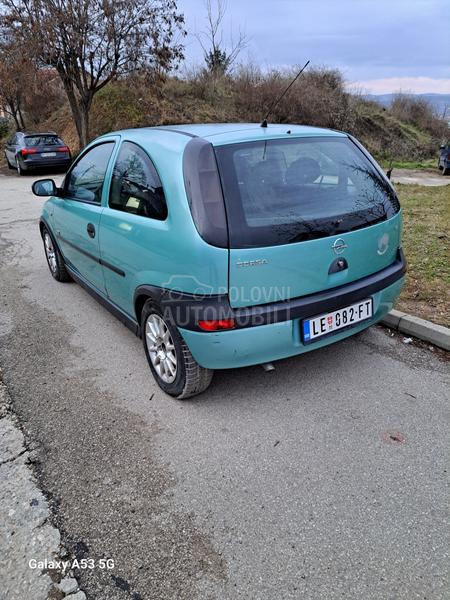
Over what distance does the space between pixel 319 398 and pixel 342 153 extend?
169 cm

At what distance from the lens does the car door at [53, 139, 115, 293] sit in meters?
3.48

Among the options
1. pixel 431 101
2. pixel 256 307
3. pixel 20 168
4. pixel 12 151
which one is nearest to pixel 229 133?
pixel 256 307

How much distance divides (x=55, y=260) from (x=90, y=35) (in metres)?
13.9

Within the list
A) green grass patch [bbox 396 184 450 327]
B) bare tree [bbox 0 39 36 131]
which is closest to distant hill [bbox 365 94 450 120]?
bare tree [bbox 0 39 36 131]

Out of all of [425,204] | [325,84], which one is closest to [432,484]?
[425,204]

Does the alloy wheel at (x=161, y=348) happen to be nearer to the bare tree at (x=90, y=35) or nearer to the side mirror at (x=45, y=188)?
the side mirror at (x=45, y=188)

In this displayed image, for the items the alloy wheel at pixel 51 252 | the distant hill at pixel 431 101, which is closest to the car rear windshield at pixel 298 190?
the alloy wheel at pixel 51 252

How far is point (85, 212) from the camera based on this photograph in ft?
12.0

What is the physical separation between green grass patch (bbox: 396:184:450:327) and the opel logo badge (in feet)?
5.30

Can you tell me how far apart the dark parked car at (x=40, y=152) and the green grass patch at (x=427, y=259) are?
1214 centimetres

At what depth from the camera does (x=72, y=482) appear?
7.35ft

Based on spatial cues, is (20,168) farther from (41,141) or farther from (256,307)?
(256,307)

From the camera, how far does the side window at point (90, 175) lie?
3.45 meters

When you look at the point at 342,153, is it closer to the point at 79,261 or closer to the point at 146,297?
the point at 146,297
